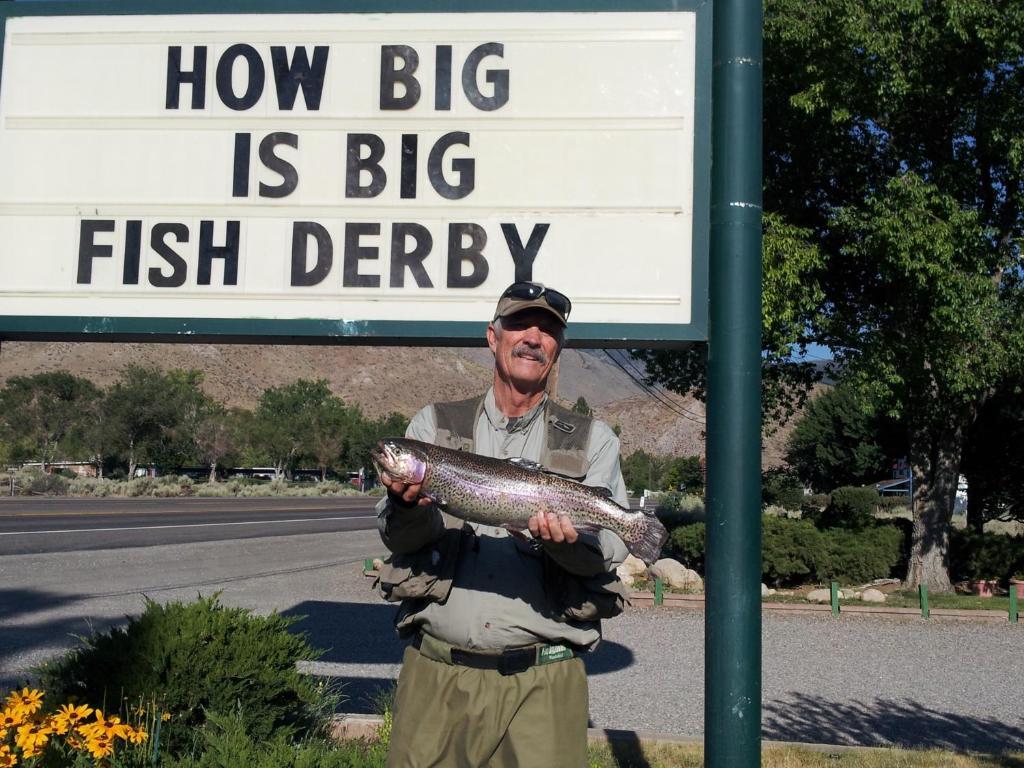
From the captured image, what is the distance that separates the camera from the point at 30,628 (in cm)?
1180

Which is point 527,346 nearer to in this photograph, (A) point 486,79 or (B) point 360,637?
(A) point 486,79

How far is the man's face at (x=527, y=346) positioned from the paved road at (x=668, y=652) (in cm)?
377

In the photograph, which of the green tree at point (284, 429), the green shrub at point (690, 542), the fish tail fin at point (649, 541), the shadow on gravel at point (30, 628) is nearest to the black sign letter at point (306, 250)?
the fish tail fin at point (649, 541)

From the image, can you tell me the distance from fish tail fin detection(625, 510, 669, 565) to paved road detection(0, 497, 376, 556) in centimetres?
2067

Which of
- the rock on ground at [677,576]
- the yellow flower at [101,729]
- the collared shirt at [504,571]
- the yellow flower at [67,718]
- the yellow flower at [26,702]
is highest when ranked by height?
the collared shirt at [504,571]

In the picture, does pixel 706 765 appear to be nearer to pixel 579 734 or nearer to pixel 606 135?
pixel 579 734

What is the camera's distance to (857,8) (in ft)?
47.0

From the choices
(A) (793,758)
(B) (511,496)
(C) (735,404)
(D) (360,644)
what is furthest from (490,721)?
(D) (360,644)

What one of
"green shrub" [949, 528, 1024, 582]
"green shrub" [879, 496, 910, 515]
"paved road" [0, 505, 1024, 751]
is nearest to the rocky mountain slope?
"green shrub" [879, 496, 910, 515]

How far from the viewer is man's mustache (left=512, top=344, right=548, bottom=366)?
284 cm

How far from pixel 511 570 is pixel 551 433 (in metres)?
0.43

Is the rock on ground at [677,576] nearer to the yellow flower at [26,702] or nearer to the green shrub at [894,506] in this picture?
the yellow flower at [26,702]

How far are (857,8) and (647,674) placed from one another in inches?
417

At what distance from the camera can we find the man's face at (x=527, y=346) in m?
2.84
